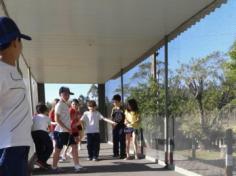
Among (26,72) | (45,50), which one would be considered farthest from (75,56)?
(26,72)

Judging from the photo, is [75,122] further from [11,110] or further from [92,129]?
[11,110]

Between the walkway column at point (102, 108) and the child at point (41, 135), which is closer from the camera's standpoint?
the child at point (41, 135)

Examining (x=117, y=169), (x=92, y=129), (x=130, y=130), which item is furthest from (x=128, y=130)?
(x=117, y=169)

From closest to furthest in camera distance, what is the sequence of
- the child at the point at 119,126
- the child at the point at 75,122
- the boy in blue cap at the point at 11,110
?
the boy in blue cap at the point at 11,110, the child at the point at 75,122, the child at the point at 119,126

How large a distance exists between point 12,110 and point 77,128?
9.27 m

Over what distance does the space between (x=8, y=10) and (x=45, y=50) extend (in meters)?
4.68

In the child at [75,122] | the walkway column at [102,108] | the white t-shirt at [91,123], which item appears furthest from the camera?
the walkway column at [102,108]

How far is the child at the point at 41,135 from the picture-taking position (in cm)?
1058

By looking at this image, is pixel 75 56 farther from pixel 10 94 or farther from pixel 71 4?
pixel 10 94

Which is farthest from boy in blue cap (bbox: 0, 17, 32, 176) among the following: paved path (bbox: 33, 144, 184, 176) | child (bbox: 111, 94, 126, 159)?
child (bbox: 111, 94, 126, 159)

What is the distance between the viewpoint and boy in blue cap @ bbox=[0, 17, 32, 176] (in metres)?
3.17

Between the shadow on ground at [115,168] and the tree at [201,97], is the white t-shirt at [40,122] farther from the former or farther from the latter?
the tree at [201,97]

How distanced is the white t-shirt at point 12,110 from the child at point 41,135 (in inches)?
290

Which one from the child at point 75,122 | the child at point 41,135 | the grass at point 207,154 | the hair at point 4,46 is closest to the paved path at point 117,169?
the child at point 41,135
